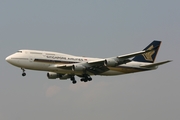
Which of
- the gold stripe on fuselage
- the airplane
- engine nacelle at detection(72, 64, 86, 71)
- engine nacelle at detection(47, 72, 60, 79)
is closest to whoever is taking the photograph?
the airplane

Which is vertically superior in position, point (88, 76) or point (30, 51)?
point (30, 51)

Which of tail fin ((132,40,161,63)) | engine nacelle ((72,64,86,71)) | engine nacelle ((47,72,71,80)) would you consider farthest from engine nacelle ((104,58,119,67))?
engine nacelle ((47,72,71,80))

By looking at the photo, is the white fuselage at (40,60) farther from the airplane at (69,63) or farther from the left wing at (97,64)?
the left wing at (97,64)

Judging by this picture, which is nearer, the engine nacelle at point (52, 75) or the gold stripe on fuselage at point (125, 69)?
the gold stripe on fuselage at point (125, 69)

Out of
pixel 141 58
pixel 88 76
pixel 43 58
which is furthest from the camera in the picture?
pixel 141 58

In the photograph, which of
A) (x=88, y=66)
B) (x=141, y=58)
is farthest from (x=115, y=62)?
(x=141, y=58)

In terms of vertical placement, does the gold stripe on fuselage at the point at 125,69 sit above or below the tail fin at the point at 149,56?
below

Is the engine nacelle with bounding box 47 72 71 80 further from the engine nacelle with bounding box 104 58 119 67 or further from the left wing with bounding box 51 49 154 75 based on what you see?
the engine nacelle with bounding box 104 58 119 67

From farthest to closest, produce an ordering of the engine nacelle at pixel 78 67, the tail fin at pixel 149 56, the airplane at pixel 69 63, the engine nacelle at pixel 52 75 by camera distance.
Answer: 1. the tail fin at pixel 149 56
2. the engine nacelle at pixel 52 75
3. the engine nacelle at pixel 78 67
4. the airplane at pixel 69 63

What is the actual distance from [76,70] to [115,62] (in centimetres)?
623

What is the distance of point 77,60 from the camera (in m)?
71.8

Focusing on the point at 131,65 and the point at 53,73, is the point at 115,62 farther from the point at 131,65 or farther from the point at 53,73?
the point at 53,73

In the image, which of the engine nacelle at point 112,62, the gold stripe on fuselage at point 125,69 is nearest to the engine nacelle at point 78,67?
the engine nacelle at point 112,62

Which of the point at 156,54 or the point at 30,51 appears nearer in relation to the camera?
the point at 30,51
